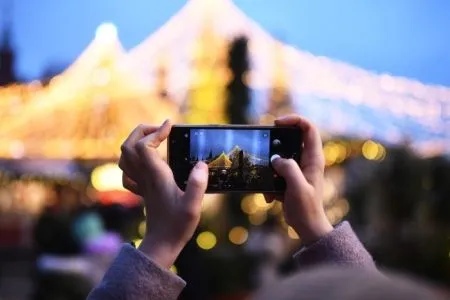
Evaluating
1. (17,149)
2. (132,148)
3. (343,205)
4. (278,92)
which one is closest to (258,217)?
(343,205)

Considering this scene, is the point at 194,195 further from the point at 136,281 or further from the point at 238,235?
the point at 238,235

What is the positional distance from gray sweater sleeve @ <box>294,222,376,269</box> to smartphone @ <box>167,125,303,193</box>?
98 millimetres

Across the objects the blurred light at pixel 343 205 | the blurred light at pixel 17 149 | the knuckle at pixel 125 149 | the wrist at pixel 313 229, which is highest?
the knuckle at pixel 125 149

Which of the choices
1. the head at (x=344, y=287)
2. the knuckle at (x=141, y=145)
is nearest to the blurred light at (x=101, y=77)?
the knuckle at (x=141, y=145)

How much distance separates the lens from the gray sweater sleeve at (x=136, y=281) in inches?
28.8

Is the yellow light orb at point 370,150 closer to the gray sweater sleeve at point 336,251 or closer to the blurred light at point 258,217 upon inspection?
the blurred light at point 258,217

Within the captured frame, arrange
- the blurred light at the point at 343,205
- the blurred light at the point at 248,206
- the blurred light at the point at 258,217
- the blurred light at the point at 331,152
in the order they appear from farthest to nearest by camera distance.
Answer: the blurred light at the point at 331,152, the blurred light at the point at 258,217, the blurred light at the point at 343,205, the blurred light at the point at 248,206

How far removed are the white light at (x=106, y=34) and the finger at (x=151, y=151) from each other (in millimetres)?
5986

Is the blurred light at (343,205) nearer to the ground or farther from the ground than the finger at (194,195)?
nearer to the ground

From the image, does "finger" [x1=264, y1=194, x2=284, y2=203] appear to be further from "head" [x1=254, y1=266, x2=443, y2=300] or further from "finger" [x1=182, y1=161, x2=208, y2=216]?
"head" [x1=254, y1=266, x2=443, y2=300]

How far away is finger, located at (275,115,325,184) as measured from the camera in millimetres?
888

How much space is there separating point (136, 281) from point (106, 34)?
6792mm

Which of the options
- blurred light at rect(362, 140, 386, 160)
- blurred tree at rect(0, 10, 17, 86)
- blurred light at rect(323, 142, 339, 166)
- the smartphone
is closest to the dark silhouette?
blurred tree at rect(0, 10, 17, 86)

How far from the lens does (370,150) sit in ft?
29.1
